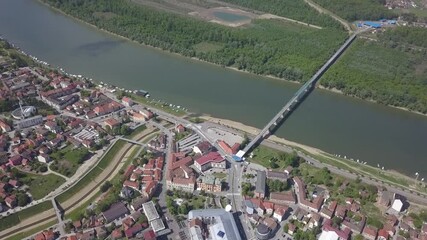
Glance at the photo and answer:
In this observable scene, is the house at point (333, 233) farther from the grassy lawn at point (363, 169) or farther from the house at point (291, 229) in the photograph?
the grassy lawn at point (363, 169)

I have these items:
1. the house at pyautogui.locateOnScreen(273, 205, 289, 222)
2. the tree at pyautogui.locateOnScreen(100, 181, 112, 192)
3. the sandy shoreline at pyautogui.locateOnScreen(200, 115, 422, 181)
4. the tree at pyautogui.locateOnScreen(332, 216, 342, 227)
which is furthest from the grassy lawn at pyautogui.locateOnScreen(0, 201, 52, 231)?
the tree at pyautogui.locateOnScreen(332, 216, 342, 227)

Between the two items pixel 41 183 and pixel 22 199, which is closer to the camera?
pixel 22 199

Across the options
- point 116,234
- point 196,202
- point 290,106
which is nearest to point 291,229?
point 196,202

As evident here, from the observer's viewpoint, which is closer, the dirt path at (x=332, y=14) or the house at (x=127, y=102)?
the house at (x=127, y=102)

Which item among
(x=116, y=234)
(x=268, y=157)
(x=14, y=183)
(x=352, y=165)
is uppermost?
(x=14, y=183)

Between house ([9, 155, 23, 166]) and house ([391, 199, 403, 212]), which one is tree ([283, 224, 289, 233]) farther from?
→ house ([9, 155, 23, 166])

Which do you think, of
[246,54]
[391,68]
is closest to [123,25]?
[246,54]

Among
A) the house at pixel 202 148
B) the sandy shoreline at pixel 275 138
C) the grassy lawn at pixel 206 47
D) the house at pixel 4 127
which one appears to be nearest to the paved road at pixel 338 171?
the sandy shoreline at pixel 275 138

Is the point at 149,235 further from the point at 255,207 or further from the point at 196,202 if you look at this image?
the point at 255,207

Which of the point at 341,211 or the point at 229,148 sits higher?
the point at 229,148
